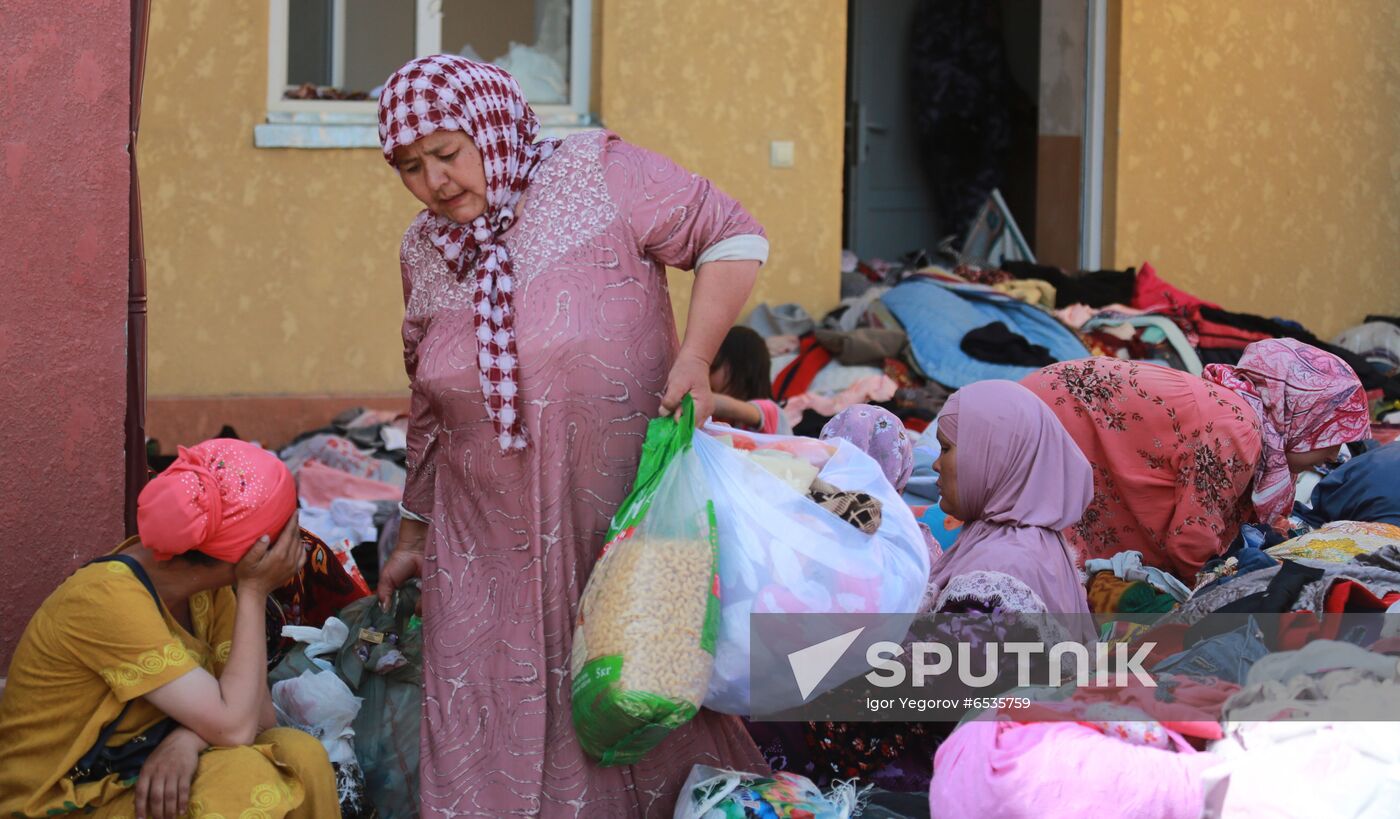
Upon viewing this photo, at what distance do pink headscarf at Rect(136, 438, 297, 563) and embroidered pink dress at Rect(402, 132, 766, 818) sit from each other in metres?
0.33

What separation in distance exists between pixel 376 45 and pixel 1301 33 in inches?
204

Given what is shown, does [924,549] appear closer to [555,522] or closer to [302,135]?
[555,522]

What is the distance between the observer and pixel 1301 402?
4984 millimetres

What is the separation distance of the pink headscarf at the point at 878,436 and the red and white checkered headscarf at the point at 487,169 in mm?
1569

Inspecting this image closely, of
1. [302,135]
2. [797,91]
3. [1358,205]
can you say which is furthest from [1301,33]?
[302,135]

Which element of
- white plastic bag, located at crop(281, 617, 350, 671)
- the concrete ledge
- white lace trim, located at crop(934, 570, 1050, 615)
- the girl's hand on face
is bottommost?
white plastic bag, located at crop(281, 617, 350, 671)

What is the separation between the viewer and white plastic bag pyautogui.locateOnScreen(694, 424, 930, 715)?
2889mm

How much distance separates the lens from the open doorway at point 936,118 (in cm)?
991

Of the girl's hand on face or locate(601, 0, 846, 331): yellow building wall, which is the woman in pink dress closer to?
the girl's hand on face

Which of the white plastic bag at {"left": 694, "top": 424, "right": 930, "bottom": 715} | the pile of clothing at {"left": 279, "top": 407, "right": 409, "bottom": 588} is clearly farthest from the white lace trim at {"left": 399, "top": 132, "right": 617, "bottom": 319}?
the pile of clothing at {"left": 279, "top": 407, "right": 409, "bottom": 588}

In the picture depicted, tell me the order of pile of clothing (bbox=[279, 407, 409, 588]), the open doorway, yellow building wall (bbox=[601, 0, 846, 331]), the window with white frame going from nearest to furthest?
pile of clothing (bbox=[279, 407, 409, 588]) → the window with white frame → yellow building wall (bbox=[601, 0, 846, 331]) → the open doorway

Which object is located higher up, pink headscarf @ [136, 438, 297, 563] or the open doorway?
the open doorway

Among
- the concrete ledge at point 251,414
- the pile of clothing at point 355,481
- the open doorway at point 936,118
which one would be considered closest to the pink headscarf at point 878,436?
the pile of clothing at point 355,481

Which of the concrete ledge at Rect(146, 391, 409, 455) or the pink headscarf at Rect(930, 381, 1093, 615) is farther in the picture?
the concrete ledge at Rect(146, 391, 409, 455)
